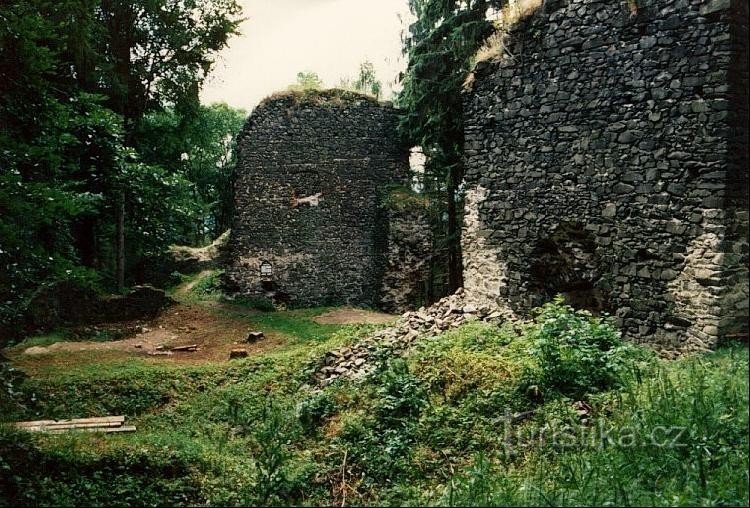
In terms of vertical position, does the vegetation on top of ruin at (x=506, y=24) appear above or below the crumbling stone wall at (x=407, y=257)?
above

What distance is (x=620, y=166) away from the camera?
6.90 m

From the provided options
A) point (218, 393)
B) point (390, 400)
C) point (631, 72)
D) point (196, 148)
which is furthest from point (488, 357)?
point (196, 148)

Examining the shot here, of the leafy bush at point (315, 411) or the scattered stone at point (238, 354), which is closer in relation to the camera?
the leafy bush at point (315, 411)

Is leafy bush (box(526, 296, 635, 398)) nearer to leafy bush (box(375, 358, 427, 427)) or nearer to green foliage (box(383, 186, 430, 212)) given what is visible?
leafy bush (box(375, 358, 427, 427))

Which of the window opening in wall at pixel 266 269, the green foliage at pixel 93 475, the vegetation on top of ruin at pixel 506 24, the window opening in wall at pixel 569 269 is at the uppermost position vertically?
the vegetation on top of ruin at pixel 506 24

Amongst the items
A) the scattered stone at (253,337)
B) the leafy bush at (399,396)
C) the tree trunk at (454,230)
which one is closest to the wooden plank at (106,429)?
the leafy bush at (399,396)

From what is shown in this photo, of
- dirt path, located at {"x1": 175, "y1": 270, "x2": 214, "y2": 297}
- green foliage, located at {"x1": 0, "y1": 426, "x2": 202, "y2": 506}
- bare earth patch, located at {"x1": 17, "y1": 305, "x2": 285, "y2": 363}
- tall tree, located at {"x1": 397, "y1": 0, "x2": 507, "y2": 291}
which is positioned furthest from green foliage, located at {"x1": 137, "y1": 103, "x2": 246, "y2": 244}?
green foliage, located at {"x1": 0, "y1": 426, "x2": 202, "y2": 506}

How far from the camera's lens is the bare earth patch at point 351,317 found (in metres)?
15.6

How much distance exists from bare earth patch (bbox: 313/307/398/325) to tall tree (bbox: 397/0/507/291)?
8.90 feet

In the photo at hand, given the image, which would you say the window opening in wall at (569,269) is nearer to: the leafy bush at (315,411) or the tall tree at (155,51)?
the leafy bush at (315,411)

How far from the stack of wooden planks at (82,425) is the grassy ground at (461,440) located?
317mm

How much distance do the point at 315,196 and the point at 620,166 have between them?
41.3 feet

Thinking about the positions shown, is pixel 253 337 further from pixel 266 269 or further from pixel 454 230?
pixel 454 230

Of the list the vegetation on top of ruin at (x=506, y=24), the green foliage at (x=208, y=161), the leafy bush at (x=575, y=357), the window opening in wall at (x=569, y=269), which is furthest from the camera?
the green foliage at (x=208, y=161)
